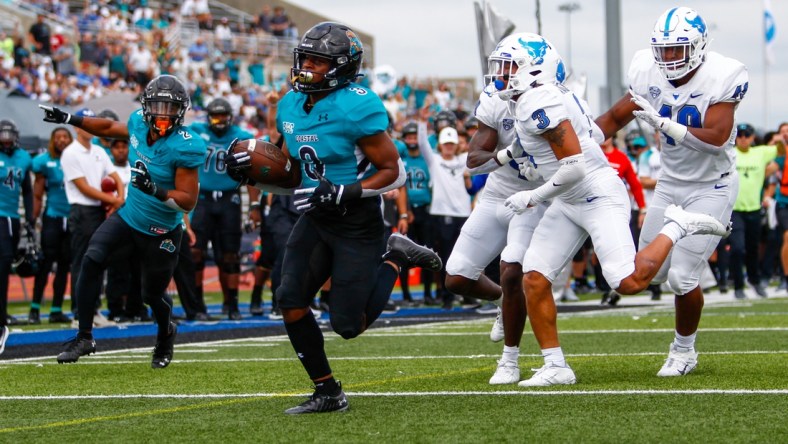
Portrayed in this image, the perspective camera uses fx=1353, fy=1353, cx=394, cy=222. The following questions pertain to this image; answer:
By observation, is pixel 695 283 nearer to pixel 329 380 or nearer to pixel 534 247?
pixel 534 247

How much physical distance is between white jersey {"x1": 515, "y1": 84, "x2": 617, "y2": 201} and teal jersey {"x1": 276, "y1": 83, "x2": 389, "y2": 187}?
3.06ft

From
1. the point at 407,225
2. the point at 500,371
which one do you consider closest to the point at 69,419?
the point at 500,371

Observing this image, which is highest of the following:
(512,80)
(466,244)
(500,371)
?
(512,80)

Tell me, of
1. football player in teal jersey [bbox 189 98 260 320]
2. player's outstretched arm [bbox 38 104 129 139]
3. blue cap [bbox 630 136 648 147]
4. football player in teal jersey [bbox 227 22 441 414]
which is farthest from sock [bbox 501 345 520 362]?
blue cap [bbox 630 136 648 147]

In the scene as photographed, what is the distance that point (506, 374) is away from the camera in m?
7.18

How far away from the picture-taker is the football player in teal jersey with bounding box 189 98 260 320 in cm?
1280

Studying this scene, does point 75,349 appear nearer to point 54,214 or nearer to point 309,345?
point 309,345

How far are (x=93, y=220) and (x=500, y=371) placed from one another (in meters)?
6.59

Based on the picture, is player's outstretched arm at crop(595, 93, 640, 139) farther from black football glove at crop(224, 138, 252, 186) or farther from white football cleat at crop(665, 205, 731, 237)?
black football glove at crop(224, 138, 252, 186)

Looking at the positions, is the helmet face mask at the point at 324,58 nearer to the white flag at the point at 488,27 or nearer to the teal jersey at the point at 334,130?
the teal jersey at the point at 334,130

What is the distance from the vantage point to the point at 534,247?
7043 mm

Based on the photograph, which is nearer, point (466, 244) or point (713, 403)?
point (713, 403)

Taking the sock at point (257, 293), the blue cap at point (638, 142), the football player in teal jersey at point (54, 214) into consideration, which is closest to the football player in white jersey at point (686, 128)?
the sock at point (257, 293)

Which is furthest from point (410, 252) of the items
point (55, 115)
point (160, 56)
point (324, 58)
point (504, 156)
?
point (160, 56)
